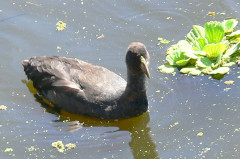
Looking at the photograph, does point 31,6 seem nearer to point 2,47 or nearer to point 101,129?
point 2,47

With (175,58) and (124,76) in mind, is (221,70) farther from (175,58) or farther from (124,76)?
(124,76)

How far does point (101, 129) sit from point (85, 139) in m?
0.35

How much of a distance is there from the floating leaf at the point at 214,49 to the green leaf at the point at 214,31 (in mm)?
342

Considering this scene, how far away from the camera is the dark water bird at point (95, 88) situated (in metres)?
8.55

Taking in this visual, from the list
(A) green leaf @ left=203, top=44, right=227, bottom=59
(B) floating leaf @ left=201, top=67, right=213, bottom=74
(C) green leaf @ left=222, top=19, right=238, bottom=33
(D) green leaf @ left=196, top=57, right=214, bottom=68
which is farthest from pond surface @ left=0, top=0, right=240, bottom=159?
(C) green leaf @ left=222, top=19, right=238, bottom=33

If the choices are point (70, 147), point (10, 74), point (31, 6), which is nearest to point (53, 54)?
point (10, 74)

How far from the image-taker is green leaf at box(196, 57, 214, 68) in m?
9.43

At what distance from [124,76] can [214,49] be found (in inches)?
62.9

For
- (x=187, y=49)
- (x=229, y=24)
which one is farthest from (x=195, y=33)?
(x=229, y=24)

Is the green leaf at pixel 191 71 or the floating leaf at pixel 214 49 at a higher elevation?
the floating leaf at pixel 214 49

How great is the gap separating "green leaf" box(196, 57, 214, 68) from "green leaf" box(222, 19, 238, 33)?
0.82m

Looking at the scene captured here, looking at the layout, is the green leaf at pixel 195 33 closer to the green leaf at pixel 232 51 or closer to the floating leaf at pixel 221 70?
the green leaf at pixel 232 51

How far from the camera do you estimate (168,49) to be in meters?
9.96

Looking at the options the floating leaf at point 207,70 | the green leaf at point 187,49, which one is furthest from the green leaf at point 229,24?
the floating leaf at point 207,70
